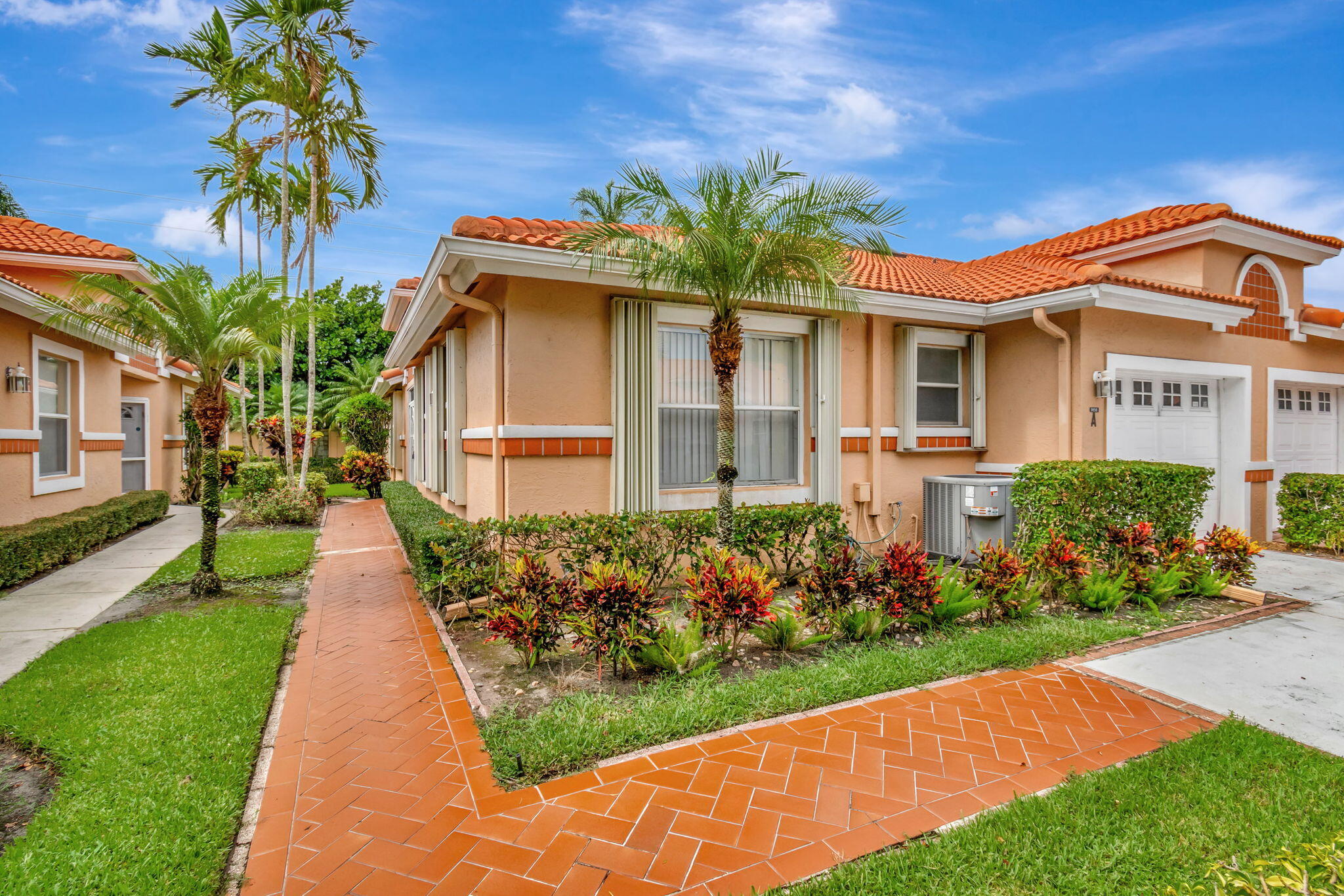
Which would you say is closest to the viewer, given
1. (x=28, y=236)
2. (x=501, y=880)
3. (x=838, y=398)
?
(x=501, y=880)

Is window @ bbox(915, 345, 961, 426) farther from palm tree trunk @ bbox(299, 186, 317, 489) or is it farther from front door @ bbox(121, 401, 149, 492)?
front door @ bbox(121, 401, 149, 492)

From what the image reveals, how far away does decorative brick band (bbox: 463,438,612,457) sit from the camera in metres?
6.12

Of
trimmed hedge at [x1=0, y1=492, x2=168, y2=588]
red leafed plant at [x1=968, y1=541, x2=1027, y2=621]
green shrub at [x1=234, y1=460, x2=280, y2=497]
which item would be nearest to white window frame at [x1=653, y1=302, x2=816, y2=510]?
red leafed plant at [x1=968, y1=541, x2=1027, y2=621]

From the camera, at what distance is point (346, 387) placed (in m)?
28.4

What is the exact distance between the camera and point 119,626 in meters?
5.68

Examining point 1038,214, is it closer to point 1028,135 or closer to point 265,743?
point 1028,135

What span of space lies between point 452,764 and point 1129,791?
10.7 feet

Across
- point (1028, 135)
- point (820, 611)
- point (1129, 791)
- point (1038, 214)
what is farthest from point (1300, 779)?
point (1038, 214)

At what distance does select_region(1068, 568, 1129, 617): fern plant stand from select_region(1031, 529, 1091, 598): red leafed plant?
8cm

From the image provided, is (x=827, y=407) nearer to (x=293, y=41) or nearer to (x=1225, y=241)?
(x=1225, y=241)

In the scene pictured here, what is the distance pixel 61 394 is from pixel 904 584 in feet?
40.6

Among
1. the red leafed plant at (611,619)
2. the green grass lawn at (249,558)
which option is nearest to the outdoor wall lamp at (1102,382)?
the red leafed plant at (611,619)

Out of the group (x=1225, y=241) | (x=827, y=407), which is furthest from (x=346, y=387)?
(x=1225, y=241)

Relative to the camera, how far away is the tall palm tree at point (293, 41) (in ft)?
40.3
